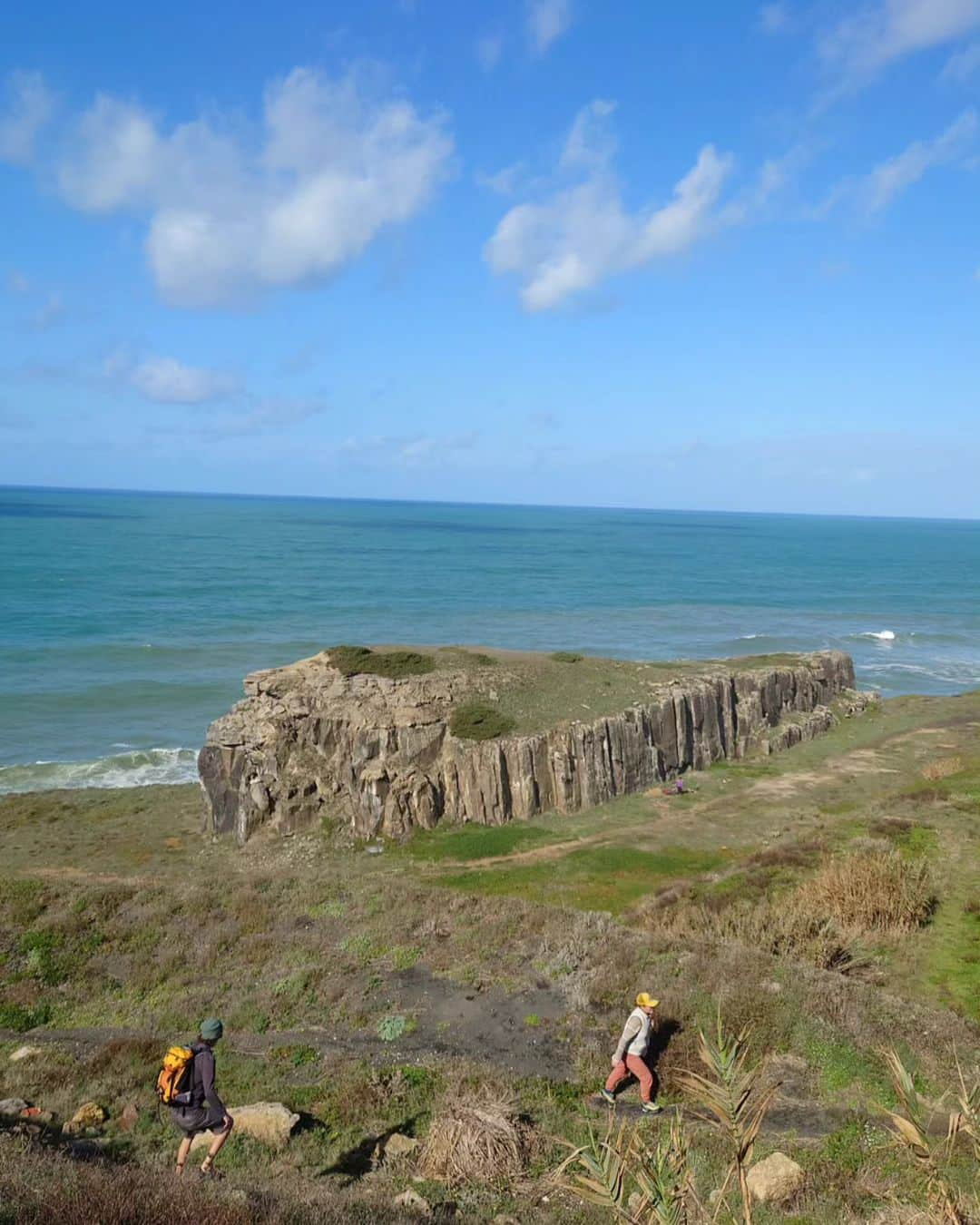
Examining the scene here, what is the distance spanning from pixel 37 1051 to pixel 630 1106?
38.6ft

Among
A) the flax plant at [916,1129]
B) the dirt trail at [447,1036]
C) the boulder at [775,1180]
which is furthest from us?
the dirt trail at [447,1036]

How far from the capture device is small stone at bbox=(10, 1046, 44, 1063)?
16609 millimetres

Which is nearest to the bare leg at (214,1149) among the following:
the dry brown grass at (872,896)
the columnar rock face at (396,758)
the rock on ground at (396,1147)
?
the rock on ground at (396,1147)

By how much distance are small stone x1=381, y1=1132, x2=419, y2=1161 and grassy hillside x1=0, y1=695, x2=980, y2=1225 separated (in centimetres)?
28

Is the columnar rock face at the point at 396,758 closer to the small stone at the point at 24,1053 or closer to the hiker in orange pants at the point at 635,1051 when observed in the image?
the small stone at the point at 24,1053

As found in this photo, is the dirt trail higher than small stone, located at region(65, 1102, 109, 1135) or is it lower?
lower

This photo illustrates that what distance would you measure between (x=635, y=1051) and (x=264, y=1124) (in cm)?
643

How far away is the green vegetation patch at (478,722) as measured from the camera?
3369cm

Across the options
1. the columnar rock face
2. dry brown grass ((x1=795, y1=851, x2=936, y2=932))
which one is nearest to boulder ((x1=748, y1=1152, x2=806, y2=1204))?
dry brown grass ((x1=795, y1=851, x2=936, y2=932))

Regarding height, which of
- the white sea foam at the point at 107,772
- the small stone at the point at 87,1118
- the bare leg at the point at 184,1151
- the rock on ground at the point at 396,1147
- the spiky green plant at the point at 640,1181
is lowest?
the white sea foam at the point at 107,772

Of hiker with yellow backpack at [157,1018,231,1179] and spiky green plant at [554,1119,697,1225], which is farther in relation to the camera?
hiker with yellow backpack at [157,1018,231,1179]

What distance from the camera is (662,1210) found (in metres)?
5.01

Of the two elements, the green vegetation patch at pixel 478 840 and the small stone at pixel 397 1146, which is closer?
the small stone at pixel 397 1146

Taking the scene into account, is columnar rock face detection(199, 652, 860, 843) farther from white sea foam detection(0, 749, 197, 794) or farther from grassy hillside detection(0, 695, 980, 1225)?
white sea foam detection(0, 749, 197, 794)
